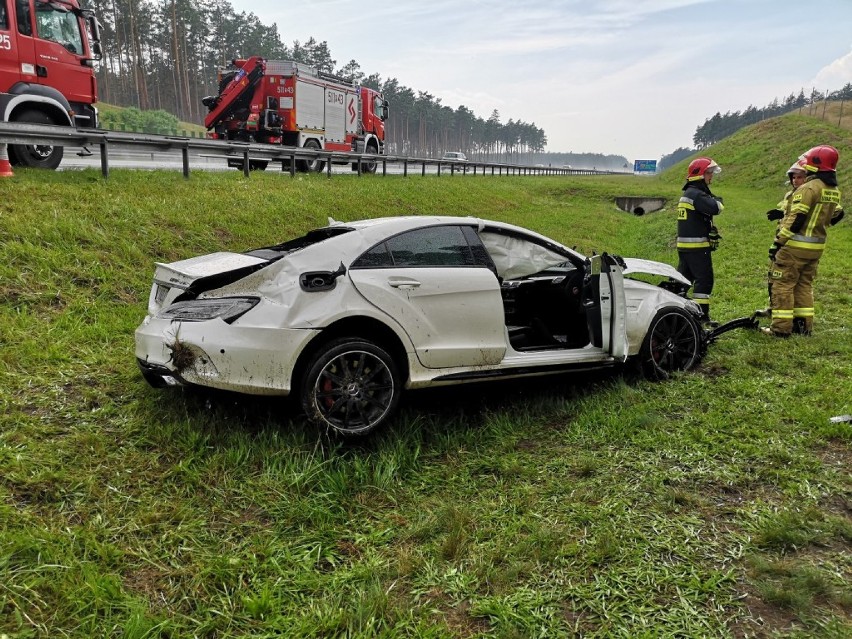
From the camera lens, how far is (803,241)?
6.04 meters

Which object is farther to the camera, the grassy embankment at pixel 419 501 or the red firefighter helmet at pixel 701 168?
the red firefighter helmet at pixel 701 168

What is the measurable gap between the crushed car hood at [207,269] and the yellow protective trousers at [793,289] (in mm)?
5268

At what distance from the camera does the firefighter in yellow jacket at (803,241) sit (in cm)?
593

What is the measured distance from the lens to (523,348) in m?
4.52

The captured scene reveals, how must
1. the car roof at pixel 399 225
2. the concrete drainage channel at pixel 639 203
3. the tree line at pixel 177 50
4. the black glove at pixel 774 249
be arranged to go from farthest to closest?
the tree line at pixel 177 50, the concrete drainage channel at pixel 639 203, the black glove at pixel 774 249, the car roof at pixel 399 225

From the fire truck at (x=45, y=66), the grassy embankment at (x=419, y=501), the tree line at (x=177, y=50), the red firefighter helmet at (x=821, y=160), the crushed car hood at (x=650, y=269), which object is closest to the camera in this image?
the grassy embankment at (x=419, y=501)

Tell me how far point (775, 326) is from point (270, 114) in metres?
15.6

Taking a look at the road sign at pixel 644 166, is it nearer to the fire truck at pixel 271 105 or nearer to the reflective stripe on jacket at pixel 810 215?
the fire truck at pixel 271 105

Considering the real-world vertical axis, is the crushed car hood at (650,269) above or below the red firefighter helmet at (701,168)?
below

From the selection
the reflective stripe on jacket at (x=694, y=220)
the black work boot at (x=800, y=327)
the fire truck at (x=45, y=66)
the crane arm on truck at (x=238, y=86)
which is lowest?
the black work boot at (x=800, y=327)

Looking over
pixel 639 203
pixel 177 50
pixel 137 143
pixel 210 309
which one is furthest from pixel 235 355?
pixel 177 50

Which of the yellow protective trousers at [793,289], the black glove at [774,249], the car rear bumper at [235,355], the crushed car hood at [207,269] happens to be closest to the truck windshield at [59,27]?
the crushed car hood at [207,269]

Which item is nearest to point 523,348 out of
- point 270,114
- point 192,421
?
point 192,421

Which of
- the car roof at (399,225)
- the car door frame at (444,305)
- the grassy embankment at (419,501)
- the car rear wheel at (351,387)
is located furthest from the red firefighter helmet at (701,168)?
the car rear wheel at (351,387)
